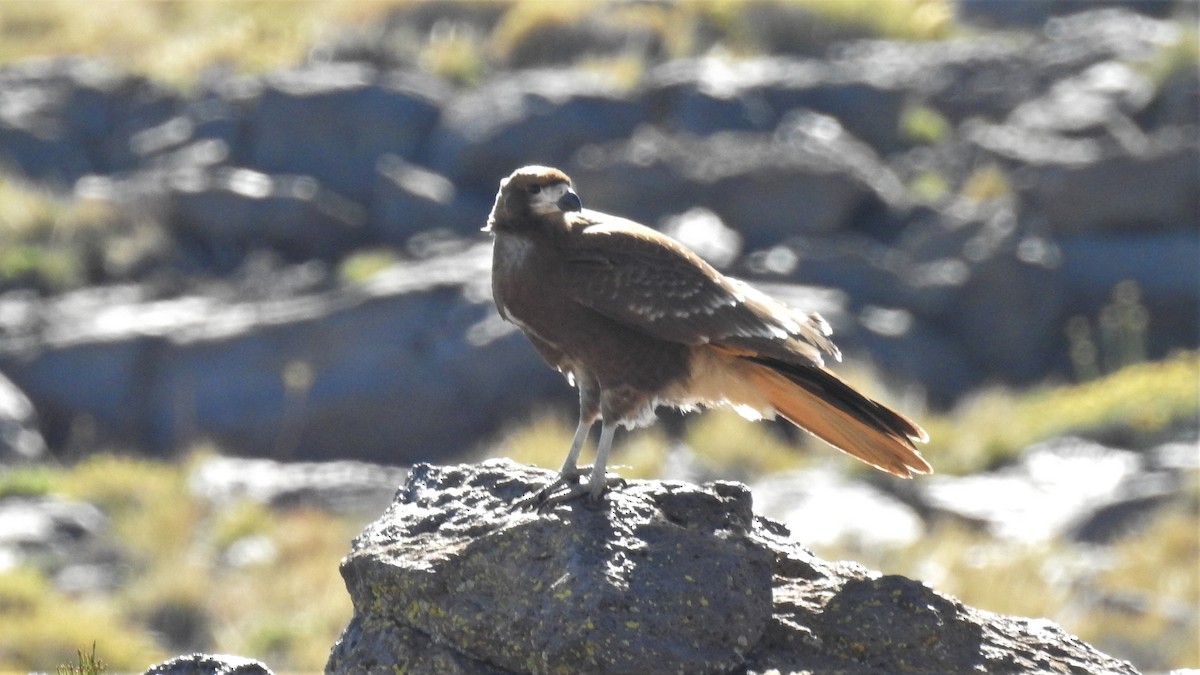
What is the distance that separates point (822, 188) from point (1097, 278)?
392 centimetres

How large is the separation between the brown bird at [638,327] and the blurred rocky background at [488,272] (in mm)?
7798

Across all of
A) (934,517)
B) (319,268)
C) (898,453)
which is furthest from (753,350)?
(319,268)

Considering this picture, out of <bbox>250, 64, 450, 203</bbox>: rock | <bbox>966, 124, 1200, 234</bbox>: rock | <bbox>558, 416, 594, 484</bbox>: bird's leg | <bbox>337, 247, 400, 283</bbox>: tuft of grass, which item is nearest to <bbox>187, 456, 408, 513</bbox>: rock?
<bbox>337, 247, 400, 283</bbox>: tuft of grass

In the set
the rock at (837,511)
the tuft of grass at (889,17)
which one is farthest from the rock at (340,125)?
the rock at (837,511)

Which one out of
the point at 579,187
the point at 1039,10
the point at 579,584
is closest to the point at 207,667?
the point at 579,584

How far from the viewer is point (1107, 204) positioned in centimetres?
2372

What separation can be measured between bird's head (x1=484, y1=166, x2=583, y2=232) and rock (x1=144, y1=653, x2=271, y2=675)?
5.93 ft

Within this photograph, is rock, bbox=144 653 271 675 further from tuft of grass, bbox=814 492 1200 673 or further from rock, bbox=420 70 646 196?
rock, bbox=420 70 646 196

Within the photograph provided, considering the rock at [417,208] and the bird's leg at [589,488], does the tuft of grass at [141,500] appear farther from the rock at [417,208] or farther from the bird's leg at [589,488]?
the bird's leg at [589,488]

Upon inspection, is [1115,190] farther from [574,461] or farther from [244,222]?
[574,461]

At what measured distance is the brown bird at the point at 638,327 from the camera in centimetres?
609

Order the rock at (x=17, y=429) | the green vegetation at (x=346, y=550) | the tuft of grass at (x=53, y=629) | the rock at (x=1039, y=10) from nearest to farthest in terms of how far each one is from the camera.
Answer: the tuft of grass at (x=53, y=629)
the green vegetation at (x=346, y=550)
the rock at (x=17, y=429)
the rock at (x=1039, y=10)

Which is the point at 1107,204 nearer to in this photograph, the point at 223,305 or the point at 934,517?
the point at 934,517

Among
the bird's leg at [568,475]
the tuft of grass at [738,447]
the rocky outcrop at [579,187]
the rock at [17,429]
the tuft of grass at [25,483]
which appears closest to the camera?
the bird's leg at [568,475]
